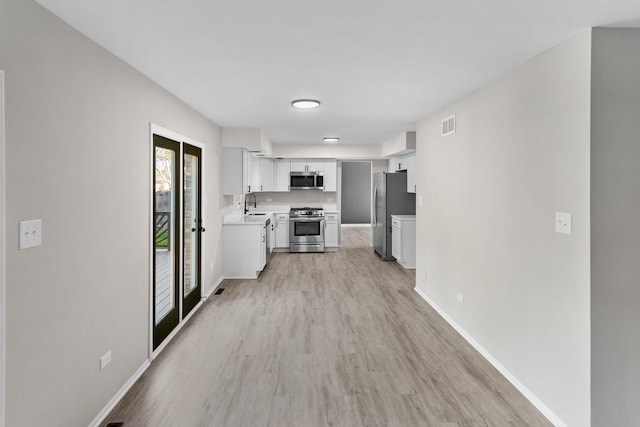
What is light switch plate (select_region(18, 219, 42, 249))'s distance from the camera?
1736mm

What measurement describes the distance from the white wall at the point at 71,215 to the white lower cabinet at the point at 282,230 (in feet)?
17.5

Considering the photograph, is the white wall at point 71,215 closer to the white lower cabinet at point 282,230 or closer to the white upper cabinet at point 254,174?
the white upper cabinet at point 254,174

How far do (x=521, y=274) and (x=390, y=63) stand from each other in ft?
6.02

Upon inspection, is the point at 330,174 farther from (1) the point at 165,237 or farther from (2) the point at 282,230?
(1) the point at 165,237

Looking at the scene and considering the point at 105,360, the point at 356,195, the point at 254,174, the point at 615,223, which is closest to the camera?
the point at 615,223

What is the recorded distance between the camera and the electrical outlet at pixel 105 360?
2.43 m

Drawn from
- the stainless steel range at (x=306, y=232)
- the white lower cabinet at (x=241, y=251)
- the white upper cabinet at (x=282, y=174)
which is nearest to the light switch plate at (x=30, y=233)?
the white lower cabinet at (x=241, y=251)

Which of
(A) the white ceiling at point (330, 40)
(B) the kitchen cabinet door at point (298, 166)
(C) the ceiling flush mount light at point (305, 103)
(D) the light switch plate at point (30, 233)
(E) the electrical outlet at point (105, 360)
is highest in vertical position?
(C) the ceiling flush mount light at point (305, 103)

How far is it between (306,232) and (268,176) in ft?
5.05

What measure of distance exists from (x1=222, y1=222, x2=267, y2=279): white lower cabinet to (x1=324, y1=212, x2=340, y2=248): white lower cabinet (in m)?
2.84

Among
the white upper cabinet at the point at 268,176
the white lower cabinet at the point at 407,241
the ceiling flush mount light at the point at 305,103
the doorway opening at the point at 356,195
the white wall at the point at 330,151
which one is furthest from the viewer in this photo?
the doorway opening at the point at 356,195

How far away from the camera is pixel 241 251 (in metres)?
5.98

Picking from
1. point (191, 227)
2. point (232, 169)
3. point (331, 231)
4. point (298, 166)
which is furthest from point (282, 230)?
point (191, 227)

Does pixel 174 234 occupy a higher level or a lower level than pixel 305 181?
lower
